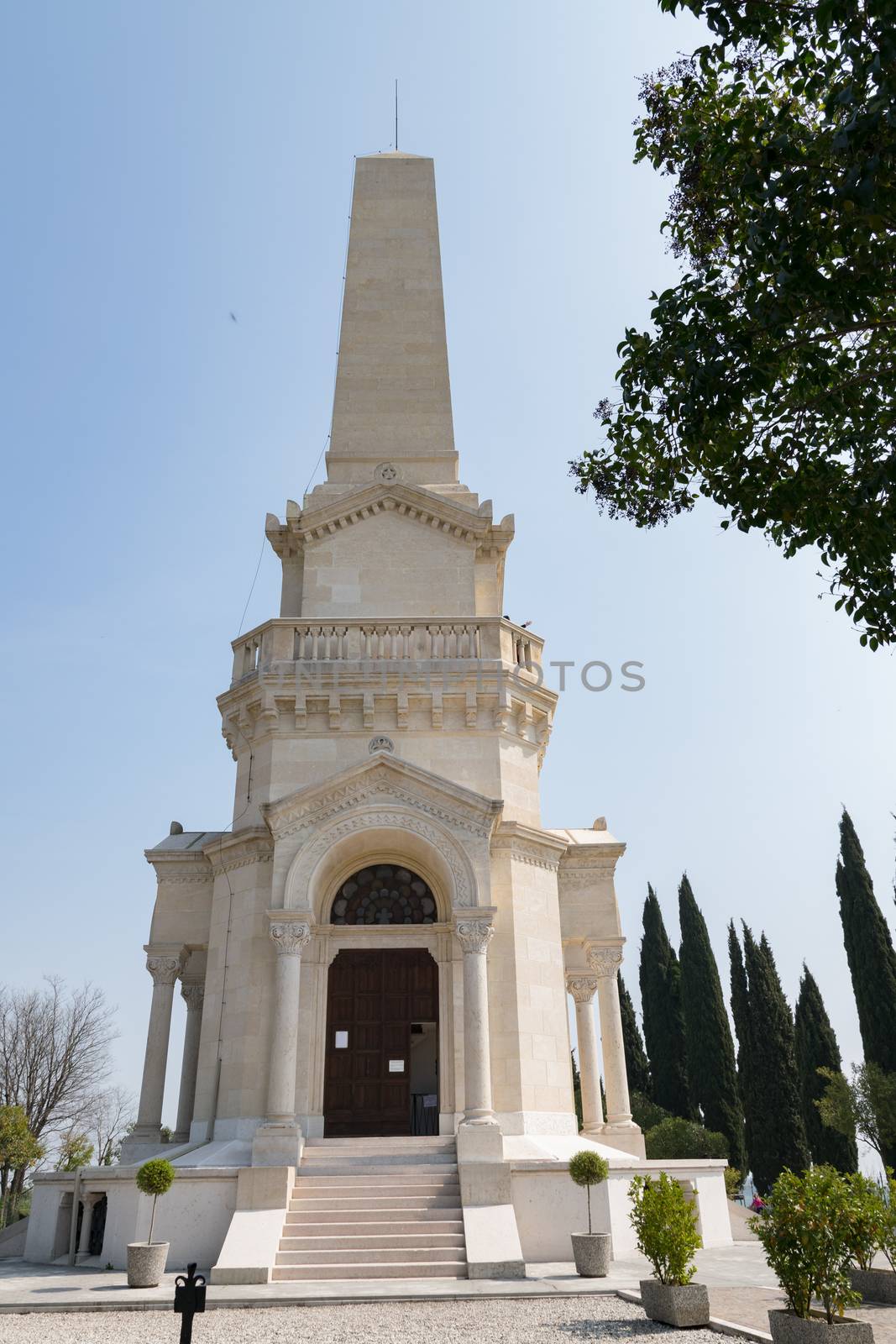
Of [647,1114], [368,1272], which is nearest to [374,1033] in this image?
[368,1272]

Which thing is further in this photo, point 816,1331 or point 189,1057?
point 189,1057

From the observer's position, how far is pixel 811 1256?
377 inches

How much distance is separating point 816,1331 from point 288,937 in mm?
11509

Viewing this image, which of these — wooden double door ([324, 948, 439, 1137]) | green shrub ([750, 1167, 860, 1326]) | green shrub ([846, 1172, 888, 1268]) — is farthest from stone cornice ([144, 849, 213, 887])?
green shrub ([846, 1172, 888, 1268])

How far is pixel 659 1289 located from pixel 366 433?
21.1m

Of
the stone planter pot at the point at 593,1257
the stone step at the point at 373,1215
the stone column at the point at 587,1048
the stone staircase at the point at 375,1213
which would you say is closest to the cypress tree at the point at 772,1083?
the stone column at the point at 587,1048

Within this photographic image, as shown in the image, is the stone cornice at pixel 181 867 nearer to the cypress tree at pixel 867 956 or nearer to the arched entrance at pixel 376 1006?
the arched entrance at pixel 376 1006

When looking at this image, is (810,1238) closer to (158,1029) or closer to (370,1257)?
(370,1257)

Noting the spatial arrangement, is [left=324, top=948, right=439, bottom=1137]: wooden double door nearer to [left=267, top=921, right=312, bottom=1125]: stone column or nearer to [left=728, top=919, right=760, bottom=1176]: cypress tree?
→ [left=267, top=921, right=312, bottom=1125]: stone column

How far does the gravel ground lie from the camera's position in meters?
10.3

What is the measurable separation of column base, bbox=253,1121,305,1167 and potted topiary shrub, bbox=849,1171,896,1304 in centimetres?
891

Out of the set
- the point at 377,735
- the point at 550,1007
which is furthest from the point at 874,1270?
the point at 377,735

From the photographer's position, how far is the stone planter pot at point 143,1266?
14281mm

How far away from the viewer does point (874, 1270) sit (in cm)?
1230
